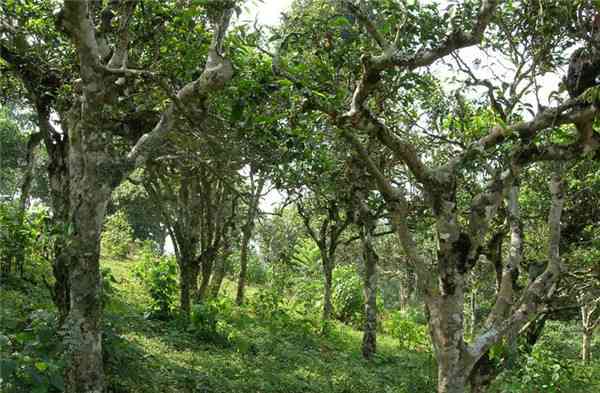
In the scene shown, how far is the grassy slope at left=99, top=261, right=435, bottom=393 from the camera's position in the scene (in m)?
8.42

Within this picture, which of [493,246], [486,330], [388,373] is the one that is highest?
[493,246]

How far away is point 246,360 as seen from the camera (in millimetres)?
11586

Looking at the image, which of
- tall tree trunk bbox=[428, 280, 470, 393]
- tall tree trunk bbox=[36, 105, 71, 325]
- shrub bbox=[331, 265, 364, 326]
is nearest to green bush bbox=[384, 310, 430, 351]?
shrub bbox=[331, 265, 364, 326]

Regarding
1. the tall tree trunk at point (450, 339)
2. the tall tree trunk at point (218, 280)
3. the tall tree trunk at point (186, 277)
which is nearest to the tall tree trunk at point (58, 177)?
the tall tree trunk at point (450, 339)

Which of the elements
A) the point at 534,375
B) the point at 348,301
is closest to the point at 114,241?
the point at 348,301

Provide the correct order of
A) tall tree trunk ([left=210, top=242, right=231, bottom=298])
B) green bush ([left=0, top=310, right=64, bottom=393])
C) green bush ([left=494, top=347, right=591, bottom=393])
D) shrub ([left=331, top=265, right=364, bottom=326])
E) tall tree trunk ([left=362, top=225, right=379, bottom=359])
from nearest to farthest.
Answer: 1. green bush ([left=0, top=310, right=64, bottom=393])
2. green bush ([left=494, top=347, right=591, bottom=393])
3. tall tree trunk ([left=362, top=225, right=379, bottom=359])
4. tall tree trunk ([left=210, top=242, right=231, bottom=298])
5. shrub ([left=331, top=265, right=364, bottom=326])

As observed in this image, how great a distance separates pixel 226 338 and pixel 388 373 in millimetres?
4014

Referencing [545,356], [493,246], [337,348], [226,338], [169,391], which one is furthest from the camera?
[337,348]

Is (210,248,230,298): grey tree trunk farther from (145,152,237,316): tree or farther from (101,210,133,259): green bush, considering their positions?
(101,210,133,259): green bush

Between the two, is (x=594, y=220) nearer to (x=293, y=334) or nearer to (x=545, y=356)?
(x=545, y=356)

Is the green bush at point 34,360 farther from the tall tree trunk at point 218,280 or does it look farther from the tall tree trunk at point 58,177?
the tall tree trunk at point 218,280

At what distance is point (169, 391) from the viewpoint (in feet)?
27.5

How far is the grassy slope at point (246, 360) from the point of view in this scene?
332 inches

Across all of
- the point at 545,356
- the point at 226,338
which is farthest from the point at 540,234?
the point at 226,338
